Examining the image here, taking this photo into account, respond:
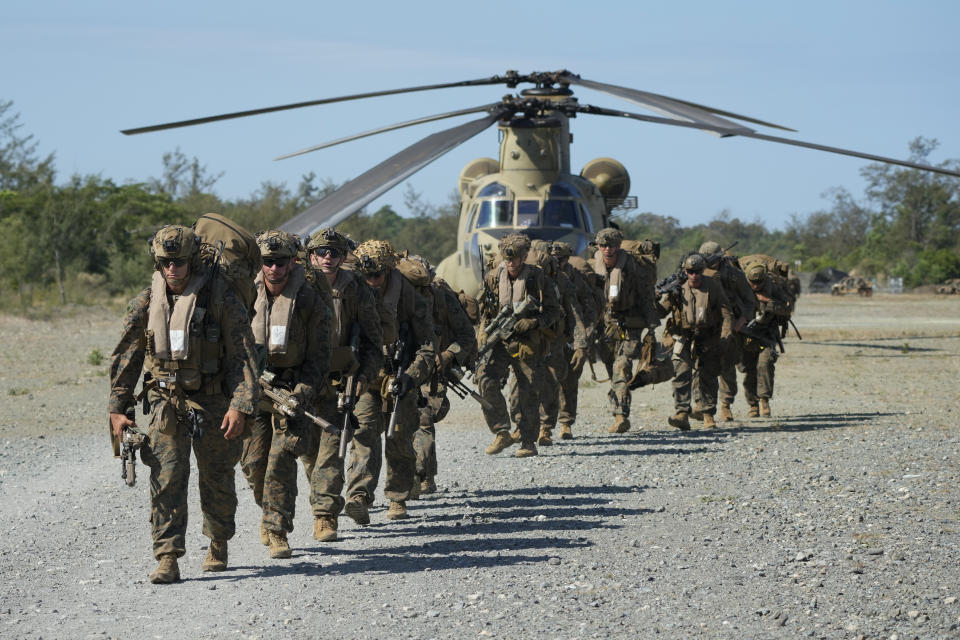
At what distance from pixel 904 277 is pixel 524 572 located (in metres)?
79.3

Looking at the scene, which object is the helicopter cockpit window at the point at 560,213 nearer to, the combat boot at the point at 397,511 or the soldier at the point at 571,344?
the soldier at the point at 571,344

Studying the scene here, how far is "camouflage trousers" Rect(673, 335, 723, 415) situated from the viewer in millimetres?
14125

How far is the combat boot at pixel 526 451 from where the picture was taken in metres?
12.1

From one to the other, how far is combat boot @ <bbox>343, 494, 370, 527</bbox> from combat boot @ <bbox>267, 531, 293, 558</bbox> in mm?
984

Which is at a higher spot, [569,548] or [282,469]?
[282,469]

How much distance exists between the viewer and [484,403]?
11.8 m

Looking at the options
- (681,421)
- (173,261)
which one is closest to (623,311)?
(681,421)

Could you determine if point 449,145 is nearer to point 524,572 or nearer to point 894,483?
point 894,483

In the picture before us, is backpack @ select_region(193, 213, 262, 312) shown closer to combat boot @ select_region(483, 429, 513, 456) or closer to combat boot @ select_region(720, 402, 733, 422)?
combat boot @ select_region(483, 429, 513, 456)

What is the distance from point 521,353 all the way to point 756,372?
186 inches

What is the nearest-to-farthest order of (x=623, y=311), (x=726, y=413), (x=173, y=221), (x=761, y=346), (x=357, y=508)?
(x=357, y=508), (x=623, y=311), (x=726, y=413), (x=761, y=346), (x=173, y=221)

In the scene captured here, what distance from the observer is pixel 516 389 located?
12.1 metres

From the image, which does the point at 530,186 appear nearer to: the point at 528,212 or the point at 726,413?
the point at 528,212

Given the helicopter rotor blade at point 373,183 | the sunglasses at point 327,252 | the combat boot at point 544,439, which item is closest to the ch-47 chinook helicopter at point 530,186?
the helicopter rotor blade at point 373,183
